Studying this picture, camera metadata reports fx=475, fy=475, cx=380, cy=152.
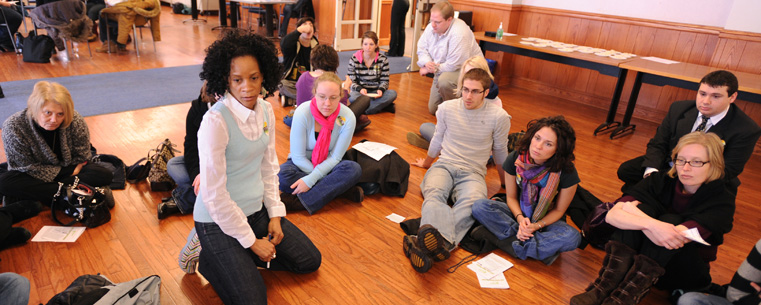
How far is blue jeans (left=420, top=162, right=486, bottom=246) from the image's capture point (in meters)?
2.63

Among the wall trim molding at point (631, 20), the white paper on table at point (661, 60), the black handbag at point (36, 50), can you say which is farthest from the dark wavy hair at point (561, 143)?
the black handbag at point (36, 50)

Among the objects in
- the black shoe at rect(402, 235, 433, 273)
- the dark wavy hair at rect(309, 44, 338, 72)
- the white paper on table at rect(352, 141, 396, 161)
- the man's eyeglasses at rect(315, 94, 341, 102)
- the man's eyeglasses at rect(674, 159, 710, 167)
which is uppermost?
the dark wavy hair at rect(309, 44, 338, 72)

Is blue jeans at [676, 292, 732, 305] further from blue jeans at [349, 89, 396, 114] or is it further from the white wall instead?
the white wall

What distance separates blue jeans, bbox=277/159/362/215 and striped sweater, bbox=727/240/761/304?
6.50ft

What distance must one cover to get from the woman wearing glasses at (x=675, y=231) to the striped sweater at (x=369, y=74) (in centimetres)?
297

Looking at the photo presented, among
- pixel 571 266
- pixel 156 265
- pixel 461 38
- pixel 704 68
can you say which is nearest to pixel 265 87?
pixel 156 265

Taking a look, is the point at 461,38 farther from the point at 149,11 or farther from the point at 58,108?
the point at 149,11

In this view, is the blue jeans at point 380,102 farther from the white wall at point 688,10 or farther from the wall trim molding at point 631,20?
the white wall at point 688,10

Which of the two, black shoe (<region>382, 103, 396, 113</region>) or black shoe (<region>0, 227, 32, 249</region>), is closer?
black shoe (<region>0, 227, 32, 249</region>)

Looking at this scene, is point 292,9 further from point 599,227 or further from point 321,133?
point 599,227

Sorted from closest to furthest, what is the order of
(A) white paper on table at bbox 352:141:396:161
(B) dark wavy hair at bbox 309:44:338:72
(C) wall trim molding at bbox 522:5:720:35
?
(A) white paper on table at bbox 352:141:396:161
(B) dark wavy hair at bbox 309:44:338:72
(C) wall trim molding at bbox 522:5:720:35

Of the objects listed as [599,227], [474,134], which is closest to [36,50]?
[474,134]

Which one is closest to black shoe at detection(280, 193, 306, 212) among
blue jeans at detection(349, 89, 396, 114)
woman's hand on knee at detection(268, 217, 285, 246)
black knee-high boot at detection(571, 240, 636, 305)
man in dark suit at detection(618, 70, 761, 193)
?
woman's hand on knee at detection(268, 217, 285, 246)

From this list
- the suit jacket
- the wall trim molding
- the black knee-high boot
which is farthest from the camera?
the wall trim molding
